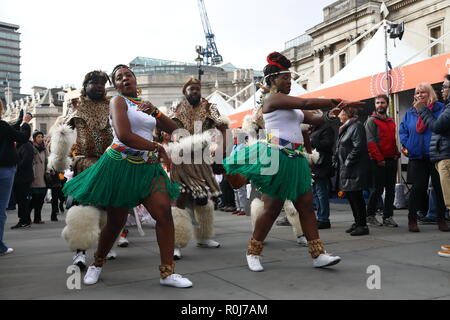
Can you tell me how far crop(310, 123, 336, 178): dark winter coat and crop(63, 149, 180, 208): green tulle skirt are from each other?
3646mm

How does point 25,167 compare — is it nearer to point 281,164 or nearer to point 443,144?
point 281,164

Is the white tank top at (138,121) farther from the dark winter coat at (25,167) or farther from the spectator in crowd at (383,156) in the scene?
the dark winter coat at (25,167)

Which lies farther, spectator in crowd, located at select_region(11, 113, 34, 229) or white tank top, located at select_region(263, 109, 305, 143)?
spectator in crowd, located at select_region(11, 113, 34, 229)

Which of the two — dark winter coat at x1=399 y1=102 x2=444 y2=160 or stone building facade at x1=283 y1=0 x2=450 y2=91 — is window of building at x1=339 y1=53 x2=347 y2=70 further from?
dark winter coat at x1=399 y1=102 x2=444 y2=160

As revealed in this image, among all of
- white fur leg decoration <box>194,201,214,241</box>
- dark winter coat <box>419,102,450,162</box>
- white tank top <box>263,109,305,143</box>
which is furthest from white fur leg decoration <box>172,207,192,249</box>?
dark winter coat <box>419,102,450,162</box>

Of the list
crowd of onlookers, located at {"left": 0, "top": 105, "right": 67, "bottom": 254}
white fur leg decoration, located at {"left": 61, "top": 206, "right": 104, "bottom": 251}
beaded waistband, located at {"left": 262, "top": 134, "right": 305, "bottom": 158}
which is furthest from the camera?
crowd of onlookers, located at {"left": 0, "top": 105, "right": 67, "bottom": 254}

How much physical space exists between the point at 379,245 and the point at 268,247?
1250 mm

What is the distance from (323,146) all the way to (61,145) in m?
3.81

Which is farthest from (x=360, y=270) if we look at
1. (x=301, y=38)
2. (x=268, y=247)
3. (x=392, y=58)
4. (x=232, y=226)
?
(x=301, y=38)

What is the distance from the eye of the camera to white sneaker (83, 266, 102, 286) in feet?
11.3

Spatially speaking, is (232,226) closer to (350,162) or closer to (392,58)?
(350,162)

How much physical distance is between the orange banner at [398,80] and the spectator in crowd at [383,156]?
198 centimetres

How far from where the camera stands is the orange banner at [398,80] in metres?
7.66
